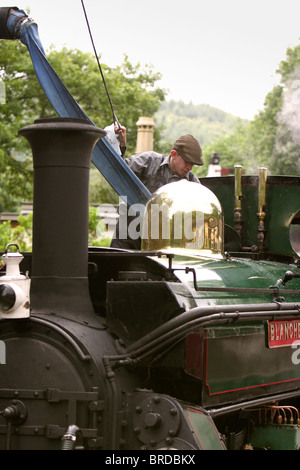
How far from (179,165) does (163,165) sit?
20 centimetres

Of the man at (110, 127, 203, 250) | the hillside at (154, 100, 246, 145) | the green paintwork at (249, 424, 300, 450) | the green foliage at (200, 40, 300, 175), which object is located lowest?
the green paintwork at (249, 424, 300, 450)

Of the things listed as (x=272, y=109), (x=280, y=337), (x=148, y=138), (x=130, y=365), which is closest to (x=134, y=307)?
(x=130, y=365)

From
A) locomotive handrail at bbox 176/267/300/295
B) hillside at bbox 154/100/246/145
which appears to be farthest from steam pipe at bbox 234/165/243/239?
hillside at bbox 154/100/246/145

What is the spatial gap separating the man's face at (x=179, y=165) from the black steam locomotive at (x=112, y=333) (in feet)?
3.40

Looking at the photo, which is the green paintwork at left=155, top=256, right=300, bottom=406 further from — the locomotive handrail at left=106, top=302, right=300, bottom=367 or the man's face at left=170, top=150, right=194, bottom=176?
the man's face at left=170, top=150, right=194, bottom=176

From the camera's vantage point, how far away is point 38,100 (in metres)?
25.5

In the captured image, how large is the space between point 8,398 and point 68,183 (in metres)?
1.17

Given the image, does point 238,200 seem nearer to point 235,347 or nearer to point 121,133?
point 121,133

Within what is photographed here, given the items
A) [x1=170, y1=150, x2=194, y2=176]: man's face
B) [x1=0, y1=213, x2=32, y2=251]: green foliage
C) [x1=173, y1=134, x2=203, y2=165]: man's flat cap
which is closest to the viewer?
[x1=173, y1=134, x2=203, y2=165]: man's flat cap

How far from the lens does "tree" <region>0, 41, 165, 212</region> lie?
77.8 feet

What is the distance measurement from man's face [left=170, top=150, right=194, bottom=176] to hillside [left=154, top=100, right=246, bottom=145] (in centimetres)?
11955
